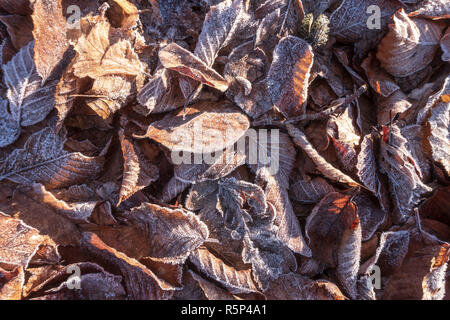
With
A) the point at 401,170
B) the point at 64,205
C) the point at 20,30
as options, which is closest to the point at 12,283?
the point at 64,205

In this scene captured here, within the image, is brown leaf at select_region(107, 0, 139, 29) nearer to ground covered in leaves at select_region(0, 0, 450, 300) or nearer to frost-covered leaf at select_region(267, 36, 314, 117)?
ground covered in leaves at select_region(0, 0, 450, 300)

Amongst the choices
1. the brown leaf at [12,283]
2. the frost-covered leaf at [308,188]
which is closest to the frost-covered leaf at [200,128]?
the frost-covered leaf at [308,188]

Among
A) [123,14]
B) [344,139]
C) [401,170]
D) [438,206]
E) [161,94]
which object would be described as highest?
[123,14]

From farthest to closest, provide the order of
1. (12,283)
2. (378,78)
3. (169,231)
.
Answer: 1. (378,78)
2. (169,231)
3. (12,283)

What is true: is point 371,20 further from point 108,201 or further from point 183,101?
point 108,201

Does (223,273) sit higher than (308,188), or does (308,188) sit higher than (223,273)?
(308,188)

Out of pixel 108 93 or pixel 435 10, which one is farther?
pixel 435 10

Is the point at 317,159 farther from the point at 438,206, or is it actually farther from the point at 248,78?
the point at 438,206
